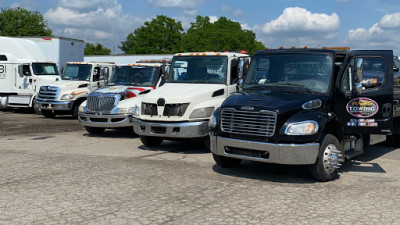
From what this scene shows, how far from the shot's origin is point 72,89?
667 inches

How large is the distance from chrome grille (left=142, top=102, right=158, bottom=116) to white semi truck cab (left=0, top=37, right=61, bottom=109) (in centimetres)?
1122

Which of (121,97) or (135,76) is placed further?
(135,76)

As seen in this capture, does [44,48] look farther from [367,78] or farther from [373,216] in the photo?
[373,216]

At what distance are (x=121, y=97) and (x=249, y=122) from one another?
6.02m

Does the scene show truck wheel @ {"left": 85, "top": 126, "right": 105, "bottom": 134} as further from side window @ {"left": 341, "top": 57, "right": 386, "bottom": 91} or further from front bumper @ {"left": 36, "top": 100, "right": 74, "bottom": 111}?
side window @ {"left": 341, "top": 57, "right": 386, "bottom": 91}

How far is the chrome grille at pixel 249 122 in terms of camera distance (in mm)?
7039

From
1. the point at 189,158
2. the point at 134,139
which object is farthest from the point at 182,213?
the point at 134,139

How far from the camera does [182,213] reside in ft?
18.2

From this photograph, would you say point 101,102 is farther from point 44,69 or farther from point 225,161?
point 44,69

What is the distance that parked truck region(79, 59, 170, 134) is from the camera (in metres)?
12.2

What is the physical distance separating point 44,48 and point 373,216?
787 inches

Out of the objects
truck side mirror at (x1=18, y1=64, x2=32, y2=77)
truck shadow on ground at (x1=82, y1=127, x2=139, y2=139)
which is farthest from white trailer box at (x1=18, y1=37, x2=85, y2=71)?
truck shadow on ground at (x1=82, y1=127, x2=139, y2=139)

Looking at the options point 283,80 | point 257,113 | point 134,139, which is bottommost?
point 134,139

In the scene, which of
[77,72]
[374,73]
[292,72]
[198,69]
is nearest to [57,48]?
[77,72]
